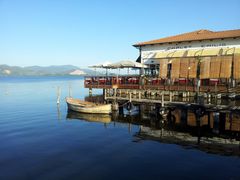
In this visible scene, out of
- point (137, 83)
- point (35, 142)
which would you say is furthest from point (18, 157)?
point (137, 83)

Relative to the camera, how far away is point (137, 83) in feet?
99.7

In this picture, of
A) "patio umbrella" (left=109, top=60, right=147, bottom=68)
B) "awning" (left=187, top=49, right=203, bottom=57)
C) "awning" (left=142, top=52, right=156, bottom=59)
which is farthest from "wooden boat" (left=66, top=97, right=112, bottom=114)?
"awning" (left=187, top=49, right=203, bottom=57)

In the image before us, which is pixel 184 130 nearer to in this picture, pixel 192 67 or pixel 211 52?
pixel 192 67

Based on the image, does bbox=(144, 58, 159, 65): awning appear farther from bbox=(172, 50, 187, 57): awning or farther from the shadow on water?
the shadow on water

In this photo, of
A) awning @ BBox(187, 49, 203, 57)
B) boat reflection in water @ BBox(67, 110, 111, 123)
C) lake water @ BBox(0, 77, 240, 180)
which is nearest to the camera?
lake water @ BBox(0, 77, 240, 180)

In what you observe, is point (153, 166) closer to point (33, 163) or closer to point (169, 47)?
point (33, 163)

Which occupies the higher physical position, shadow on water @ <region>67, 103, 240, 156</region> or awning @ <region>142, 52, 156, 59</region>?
awning @ <region>142, 52, 156, 59</region>

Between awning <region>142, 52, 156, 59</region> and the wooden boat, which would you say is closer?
the wooden boat

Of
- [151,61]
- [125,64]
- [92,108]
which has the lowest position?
[92,108]

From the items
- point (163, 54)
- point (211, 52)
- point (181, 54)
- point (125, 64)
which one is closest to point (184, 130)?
point (211, 52)

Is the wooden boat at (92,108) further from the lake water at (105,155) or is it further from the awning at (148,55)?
the awning at (148,55)

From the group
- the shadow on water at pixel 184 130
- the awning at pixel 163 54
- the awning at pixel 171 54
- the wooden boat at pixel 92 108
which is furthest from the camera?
the awning at pixel 163 54

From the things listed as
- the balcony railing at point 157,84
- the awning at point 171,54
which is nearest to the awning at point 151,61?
the awning at point 171,54

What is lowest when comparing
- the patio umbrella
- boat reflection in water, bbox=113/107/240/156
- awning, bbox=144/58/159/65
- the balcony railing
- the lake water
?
the lake water
